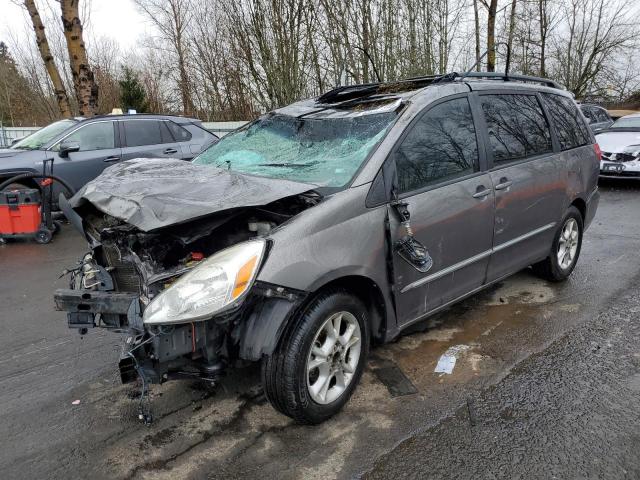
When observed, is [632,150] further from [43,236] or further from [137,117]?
[43,236]

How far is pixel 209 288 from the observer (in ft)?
7.38

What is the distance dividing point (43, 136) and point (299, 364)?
25.3 feet

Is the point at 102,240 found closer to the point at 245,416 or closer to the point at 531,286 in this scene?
the point at 245,416

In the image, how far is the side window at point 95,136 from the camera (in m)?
8.05

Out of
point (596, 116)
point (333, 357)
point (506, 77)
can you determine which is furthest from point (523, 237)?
point (596, 116)

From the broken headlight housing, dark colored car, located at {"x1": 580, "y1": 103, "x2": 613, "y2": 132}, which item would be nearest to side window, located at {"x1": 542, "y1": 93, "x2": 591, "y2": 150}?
the broken headlight housing

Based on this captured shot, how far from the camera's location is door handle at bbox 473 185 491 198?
341 cm

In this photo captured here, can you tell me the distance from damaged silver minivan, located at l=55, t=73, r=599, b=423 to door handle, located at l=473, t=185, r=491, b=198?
14 millimetres

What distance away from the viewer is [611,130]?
11859 millimetres

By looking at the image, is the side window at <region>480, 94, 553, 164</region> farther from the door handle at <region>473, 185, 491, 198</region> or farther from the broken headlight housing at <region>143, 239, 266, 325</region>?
the broken headlight housing at <region>143, 239, 266, 325</region>

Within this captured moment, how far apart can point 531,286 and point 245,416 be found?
3.18 meters

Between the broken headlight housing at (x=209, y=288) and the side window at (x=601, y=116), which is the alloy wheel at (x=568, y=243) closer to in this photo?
the broken headlight housing at (x=209, y=288)

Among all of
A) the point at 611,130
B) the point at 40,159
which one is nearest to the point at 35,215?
the point at 40,159

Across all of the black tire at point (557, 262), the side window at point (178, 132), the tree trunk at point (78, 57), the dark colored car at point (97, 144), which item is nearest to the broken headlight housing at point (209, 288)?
the black tire at point (557, 262)
